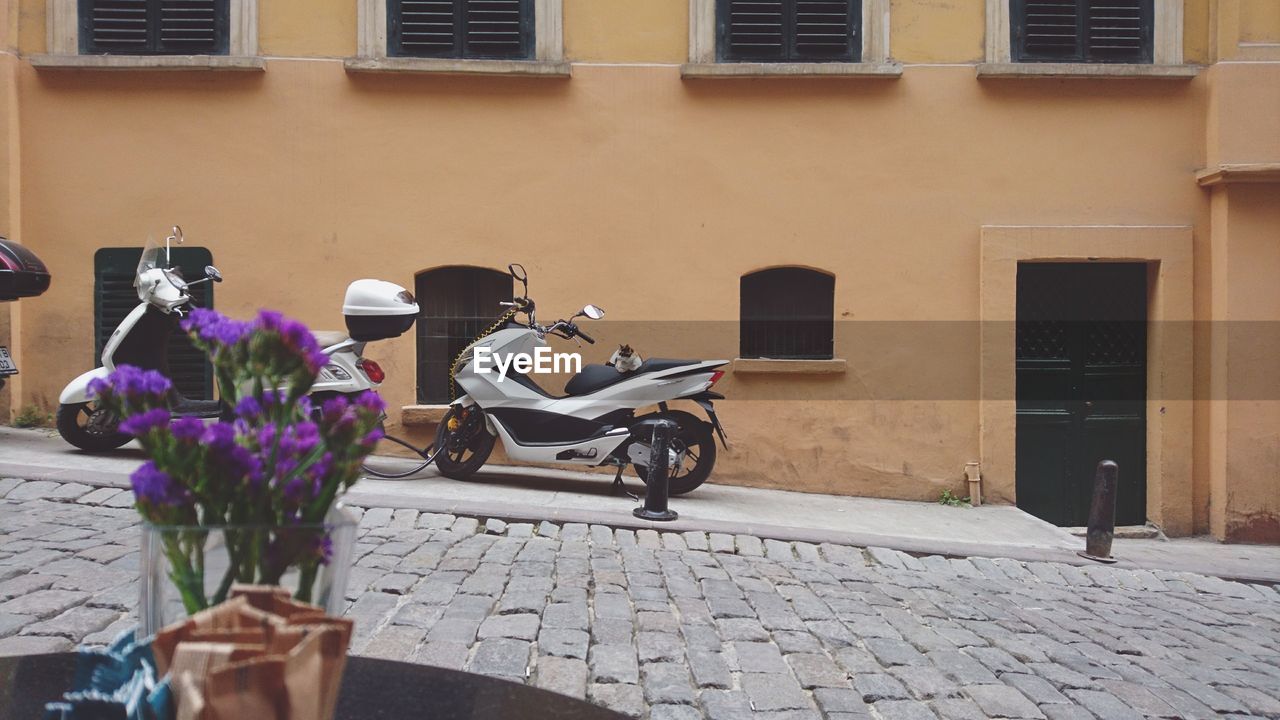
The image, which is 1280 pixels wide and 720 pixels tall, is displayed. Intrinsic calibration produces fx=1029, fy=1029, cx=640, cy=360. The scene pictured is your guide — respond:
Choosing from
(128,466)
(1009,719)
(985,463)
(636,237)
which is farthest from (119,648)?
(985,463)

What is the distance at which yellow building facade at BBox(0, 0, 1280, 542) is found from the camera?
29.8 ft

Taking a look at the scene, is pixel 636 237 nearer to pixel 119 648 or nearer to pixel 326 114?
pixel 326 114

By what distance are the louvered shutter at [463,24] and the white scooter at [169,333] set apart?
2713 millimetres

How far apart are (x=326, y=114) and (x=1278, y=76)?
335 inches

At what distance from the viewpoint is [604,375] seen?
308 inches

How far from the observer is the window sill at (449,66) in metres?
9.01

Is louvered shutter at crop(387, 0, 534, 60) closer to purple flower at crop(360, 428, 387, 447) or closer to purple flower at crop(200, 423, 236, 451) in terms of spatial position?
purple flower at crop(360, 428, 387, 447)

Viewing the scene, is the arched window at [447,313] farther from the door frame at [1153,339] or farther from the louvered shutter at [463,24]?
the door frame at [1153,339]

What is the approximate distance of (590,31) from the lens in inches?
362

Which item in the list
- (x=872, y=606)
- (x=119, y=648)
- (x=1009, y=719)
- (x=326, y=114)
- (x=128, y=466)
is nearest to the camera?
(x=119, y=648)

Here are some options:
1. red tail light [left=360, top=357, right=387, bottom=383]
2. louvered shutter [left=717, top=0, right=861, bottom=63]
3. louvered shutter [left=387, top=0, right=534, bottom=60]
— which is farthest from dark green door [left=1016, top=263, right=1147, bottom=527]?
red tail light [left=360, top=357, right=387, bottom=383]

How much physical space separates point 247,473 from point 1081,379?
953 centimetres

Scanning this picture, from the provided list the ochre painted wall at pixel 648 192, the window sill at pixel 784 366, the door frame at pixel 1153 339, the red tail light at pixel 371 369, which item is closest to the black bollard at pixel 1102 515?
the door frame at pixel 1153 339

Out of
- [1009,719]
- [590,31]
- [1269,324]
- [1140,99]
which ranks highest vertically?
[590,31]
